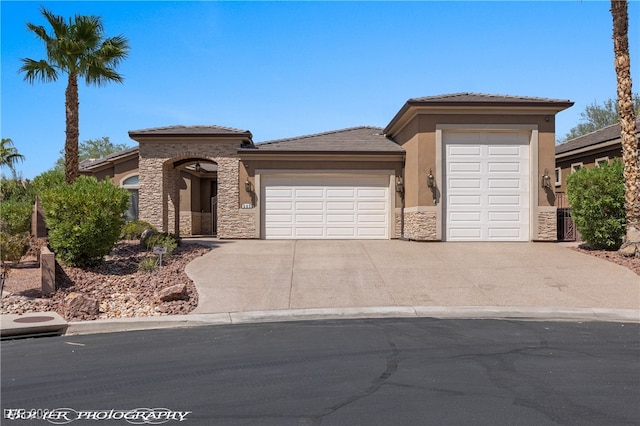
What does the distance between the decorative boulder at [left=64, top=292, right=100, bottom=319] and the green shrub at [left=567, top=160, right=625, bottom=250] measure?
532 inches

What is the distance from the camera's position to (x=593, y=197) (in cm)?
1634

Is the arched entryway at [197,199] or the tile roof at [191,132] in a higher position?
the tile roof at [191,132]

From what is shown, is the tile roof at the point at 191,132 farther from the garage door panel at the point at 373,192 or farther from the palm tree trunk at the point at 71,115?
the garage door panel at the point at 373,192

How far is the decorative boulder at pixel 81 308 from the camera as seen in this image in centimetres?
1015

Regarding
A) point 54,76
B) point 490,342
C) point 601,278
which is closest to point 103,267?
point 54,76

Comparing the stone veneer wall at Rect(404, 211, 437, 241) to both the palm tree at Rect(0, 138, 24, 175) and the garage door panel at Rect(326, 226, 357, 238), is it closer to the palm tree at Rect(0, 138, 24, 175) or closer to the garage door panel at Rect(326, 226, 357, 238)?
the garage door panel at Rect(326, 226, 357, 238)

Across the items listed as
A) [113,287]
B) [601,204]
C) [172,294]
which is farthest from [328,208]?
[172,294]

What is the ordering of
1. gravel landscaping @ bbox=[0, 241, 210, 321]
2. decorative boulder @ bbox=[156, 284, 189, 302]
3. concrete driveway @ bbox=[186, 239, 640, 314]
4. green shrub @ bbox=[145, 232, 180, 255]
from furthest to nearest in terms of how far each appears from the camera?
1. green shrub @ bbox=[145, 232, 180, 255]
2. concrete driveway @ bbox=[186, 239, 640, 314]
3. decorative boulder @ bbox=[156, 284, 189, 302]
4. gravel landscaping @ bbox=[0, 241, 210, 321]

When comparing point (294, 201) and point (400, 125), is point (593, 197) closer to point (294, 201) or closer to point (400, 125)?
point (400, 125)

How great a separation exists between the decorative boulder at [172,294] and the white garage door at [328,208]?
9780 mm

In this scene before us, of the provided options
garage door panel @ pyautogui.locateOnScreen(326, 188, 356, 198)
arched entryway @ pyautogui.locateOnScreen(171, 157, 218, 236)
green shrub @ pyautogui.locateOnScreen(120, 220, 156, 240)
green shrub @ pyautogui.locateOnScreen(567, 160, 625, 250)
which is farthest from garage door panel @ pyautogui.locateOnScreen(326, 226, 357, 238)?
arched entryway @ pyautogui.locateOnScreen(171, 157, 218, 236)

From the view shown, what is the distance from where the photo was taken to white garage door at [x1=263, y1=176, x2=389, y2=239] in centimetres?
2094

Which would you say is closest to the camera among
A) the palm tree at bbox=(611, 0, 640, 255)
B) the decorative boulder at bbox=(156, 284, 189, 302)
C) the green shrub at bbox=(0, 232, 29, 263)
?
the decorative boulder at bbox=(156, 284, 189, 302)

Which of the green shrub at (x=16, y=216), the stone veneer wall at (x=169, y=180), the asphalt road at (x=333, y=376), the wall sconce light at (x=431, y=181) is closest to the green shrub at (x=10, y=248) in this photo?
the asphalt road at (x=333, y=376)
